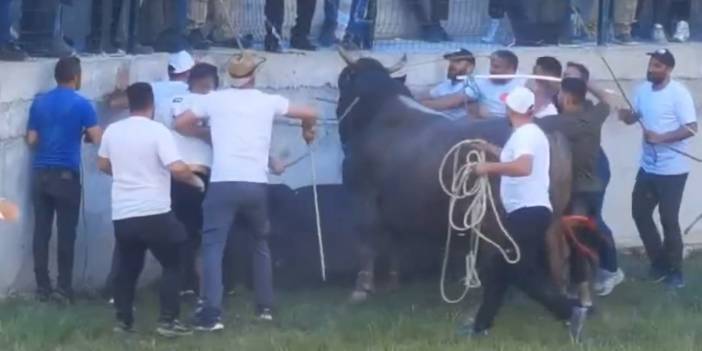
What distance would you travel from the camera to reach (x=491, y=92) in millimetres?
15875

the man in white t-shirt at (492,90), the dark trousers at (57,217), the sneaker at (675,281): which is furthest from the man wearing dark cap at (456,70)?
the dark trousers at (57,217)

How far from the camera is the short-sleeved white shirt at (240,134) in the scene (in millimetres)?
13242

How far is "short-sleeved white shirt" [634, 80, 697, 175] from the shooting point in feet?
51.0

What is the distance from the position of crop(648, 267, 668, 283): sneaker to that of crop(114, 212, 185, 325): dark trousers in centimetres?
459

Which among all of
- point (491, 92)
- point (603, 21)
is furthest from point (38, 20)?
point (603, 21)

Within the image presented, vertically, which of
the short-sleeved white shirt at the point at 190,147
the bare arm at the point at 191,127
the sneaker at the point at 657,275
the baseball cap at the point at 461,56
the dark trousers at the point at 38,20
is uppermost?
the dark trousers at the point at 38,20

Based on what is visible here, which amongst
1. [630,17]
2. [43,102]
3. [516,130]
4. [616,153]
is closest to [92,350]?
[43,102]

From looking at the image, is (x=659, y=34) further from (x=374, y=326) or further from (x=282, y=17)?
(x=374, y=326)

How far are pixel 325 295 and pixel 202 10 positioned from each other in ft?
10.7

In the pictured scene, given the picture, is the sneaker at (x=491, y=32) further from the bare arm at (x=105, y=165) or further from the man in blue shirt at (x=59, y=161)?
the bare arm at (x=105, y=165)

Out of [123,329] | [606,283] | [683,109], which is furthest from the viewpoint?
[683,109]

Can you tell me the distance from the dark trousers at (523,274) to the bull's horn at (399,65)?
11.4ft

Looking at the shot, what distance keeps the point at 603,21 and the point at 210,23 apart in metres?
3.91

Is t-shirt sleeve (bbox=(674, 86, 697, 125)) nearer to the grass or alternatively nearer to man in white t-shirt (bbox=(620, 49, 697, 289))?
man in white t-shirt (bbox=(620, 49, 697, 289))
